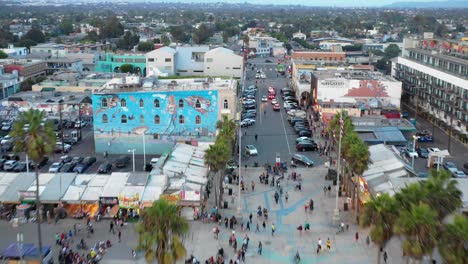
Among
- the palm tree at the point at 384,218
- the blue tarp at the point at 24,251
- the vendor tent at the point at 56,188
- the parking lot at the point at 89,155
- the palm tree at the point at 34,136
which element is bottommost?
the parking lot at the point at 89,155

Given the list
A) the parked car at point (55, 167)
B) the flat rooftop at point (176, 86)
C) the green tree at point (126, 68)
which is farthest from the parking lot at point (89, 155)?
the green tree at point (126, 68)

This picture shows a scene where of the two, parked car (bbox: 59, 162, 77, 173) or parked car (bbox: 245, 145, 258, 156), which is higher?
parked car (bbox: 245, 145, 258, 156)

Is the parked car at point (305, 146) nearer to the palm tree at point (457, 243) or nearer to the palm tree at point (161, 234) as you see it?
the palm tree at point (161, 234)

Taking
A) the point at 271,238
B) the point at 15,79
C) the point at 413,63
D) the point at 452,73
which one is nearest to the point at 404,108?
the point at 413,63

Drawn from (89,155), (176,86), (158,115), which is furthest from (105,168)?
(176,86)

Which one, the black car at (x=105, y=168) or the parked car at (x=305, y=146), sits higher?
the parked car at (x=305, y=146)

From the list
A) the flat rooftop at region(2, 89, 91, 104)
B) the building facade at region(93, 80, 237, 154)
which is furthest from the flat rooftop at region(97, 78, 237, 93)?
the flat rooftop at region(2, 89, 91, 104)

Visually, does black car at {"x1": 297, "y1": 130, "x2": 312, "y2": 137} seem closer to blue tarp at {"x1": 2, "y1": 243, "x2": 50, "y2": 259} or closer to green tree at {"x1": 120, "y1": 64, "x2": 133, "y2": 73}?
blue tarp at {"x1": 2, "y1": 243, "x2": 50, "y2": 259}
